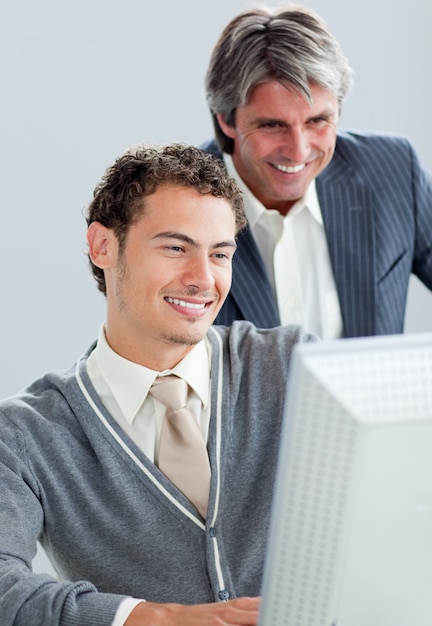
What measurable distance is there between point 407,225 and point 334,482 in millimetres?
1648

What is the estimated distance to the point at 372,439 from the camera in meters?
0.99

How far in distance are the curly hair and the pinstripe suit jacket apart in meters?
0.51

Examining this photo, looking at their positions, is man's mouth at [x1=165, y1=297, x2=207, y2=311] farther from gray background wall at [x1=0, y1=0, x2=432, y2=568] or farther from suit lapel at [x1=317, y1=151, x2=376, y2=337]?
gray background wall at [x1=0, y1=0, x2=432, y2=568]

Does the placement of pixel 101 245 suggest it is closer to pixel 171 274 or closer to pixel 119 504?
pixel 171 274

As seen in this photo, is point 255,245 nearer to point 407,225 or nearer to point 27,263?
point 407,225

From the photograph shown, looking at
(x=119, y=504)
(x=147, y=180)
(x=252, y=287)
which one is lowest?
(x=119, y=504)

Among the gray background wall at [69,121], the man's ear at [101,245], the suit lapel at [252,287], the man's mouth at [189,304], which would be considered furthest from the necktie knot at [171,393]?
the gray background wall at [69,121]

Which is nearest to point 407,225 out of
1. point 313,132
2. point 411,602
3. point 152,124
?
point 313,132

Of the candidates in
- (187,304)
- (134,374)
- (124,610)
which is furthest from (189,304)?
(124,610)

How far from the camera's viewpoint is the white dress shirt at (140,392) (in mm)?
1805

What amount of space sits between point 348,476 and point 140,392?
2.83 feet

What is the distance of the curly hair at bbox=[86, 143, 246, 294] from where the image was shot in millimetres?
1848

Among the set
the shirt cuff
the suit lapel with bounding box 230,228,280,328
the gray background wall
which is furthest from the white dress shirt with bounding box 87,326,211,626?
the gray background wall

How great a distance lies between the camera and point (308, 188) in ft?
8.23
